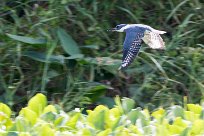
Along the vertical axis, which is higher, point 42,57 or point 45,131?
point 45,131

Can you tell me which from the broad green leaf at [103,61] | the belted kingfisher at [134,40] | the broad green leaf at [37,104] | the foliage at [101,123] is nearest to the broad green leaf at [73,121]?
the foliage at [101,123]

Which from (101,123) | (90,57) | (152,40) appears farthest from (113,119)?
(90,57)

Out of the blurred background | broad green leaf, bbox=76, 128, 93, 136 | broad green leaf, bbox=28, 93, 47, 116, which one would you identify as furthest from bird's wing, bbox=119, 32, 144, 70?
broad green leaf, bbox=76, 128, 93, 136

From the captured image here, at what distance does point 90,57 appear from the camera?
559cm

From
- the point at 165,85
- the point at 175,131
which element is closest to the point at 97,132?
the point at 175,131

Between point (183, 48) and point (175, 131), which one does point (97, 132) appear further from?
point (183, 48)

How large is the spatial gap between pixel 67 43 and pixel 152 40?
77 cm

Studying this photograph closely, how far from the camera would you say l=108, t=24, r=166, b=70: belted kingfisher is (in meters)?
4.57

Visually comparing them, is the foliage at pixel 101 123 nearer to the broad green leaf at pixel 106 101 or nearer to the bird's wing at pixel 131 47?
the bird's wing at pixel 131 47

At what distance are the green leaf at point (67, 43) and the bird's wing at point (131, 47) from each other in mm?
815

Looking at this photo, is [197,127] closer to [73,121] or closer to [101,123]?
[101,123]

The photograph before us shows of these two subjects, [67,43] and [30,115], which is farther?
[67,43]

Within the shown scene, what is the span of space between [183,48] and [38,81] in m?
1.11

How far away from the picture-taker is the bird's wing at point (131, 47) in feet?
15.0
